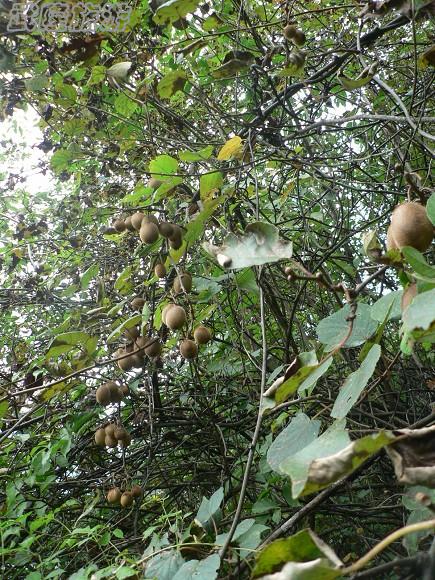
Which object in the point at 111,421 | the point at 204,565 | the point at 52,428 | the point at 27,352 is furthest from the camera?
the point at 27,352

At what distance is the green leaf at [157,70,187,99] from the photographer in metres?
1.16

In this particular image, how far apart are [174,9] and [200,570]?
987mm

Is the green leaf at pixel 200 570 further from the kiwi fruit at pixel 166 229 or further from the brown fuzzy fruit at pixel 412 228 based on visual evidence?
the kiwi fruit at pixel 166 229

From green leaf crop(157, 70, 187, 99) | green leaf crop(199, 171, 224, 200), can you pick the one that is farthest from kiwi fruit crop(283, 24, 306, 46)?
green leaf crop(199, 171, 224, 200)

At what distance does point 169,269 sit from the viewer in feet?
4.43

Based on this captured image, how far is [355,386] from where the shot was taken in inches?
22.8

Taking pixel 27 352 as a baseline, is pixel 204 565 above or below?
below

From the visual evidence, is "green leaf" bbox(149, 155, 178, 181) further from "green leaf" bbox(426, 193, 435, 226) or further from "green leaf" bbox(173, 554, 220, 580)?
"green leaf" bbox(173, 554, 220, 580)

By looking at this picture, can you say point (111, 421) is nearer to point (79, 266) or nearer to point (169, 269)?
point (169, 269)

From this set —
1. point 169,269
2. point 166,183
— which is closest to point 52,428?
point 169,269

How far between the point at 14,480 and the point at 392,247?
140cm

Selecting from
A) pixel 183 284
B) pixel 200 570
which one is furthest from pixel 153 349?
pixel 200 570

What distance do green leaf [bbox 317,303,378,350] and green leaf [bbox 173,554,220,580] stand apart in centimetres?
34

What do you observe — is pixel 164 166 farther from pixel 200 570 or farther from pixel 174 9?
pixel 200 570
